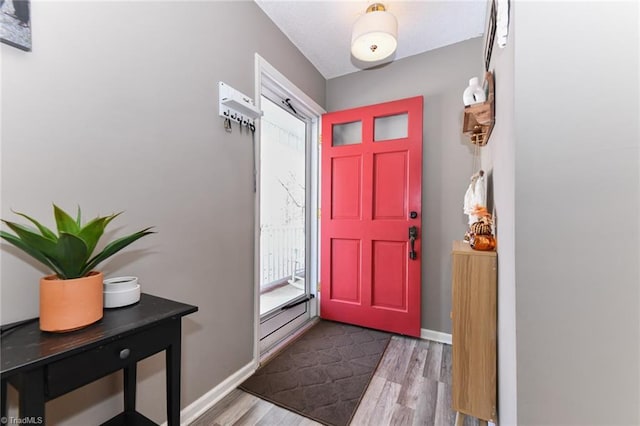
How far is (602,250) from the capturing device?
0.70 metres

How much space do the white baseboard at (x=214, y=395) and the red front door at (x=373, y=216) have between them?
1051 mm

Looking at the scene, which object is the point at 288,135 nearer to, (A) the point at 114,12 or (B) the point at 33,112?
(A) the point at 114,12

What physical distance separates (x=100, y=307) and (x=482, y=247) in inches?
63.1

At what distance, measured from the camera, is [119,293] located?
3.01 feet

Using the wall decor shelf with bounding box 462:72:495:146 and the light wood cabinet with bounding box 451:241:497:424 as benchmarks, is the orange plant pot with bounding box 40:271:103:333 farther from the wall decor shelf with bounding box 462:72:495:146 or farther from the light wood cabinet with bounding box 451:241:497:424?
the wall decor shelf with bounding box 462:72:495:146

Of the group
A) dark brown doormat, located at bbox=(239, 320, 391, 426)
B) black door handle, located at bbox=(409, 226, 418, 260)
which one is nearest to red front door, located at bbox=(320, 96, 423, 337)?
black door handle, located at bbox=(409, 226, 418, 260)

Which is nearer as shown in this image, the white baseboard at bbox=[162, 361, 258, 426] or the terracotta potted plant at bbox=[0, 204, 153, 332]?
the terracotta potted plant at bbox=[0, 204, 153, 332]

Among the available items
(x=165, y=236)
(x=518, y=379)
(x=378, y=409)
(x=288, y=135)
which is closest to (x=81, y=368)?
(x=165, y=236)

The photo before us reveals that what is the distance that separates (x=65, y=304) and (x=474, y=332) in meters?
1.60

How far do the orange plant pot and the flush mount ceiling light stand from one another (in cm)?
192

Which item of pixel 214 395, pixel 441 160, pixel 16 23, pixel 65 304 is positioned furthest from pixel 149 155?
pixel 441 160

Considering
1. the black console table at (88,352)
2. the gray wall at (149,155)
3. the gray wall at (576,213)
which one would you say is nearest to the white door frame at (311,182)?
the gray wall at (149,155)

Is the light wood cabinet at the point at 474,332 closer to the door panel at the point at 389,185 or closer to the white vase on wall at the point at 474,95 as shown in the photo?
the white vase on wall at the point at 474,95

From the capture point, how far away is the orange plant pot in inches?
28.8
